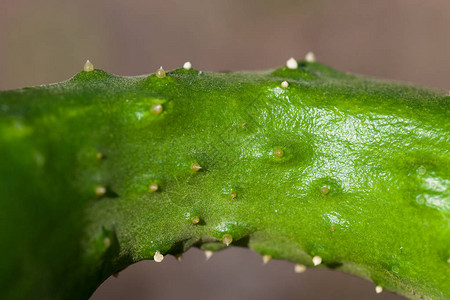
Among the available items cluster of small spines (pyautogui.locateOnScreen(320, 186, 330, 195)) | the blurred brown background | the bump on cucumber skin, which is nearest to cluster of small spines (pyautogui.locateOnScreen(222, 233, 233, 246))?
the bump on cucumber skin

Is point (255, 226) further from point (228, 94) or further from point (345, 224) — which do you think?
point (228, 94)

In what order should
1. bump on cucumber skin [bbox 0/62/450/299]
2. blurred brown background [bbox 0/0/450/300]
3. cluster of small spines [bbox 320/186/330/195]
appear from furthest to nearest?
blurred brown background [bbox 0/0/450/300] → cluster of small spines [bbox 320/186/330/195] → bump on cucumber skin [bbox 0/62/450/299]

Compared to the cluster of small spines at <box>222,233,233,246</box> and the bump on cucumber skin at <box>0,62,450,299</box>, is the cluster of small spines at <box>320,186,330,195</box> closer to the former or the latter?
the bump on cucumber skin at <box>0,62,450,299</box>

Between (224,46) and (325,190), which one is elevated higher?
(224,46)

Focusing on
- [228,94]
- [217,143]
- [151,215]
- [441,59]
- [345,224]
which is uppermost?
[228,94]

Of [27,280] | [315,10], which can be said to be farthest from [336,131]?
[315,10]

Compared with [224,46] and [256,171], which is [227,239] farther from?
A: [224,46]

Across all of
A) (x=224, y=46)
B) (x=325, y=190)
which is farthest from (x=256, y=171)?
(x=224, y=46)
